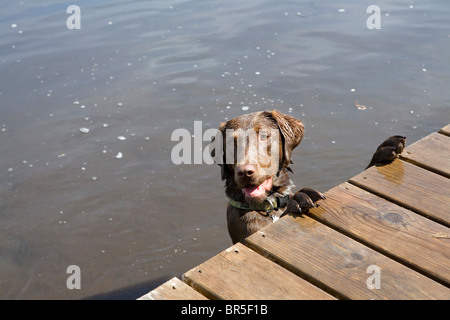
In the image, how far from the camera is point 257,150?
4.64 m

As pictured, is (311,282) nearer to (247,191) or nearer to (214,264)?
(214,264)

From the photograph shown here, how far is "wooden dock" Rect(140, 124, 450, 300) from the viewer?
2.96 meters

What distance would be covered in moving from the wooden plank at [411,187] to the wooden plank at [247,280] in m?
1.08

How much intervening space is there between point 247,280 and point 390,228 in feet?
3.33

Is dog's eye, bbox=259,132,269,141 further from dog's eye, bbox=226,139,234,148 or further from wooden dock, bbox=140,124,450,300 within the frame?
wooden dock, bbox=140,124,450,300

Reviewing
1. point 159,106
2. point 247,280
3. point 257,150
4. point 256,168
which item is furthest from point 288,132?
point 159,106

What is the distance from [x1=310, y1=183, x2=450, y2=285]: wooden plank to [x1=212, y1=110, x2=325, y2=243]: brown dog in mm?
762

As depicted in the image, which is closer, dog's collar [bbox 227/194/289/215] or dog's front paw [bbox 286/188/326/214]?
dog's front paw [bbox 286/188/326/214]

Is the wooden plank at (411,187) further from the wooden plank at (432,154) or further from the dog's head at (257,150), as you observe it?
the dog's head at (257,150)

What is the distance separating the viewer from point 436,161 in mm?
4211

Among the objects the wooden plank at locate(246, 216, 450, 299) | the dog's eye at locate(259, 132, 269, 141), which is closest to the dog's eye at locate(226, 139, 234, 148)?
the dog's eye at locate(259, 132, 269, 141)

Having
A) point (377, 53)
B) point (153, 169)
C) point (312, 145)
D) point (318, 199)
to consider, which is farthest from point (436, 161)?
point (377, 53)

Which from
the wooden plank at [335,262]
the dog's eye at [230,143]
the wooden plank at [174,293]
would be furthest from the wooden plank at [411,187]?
the wooden plank at [174,293]
